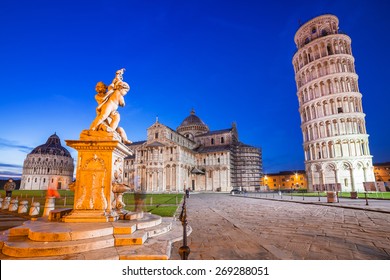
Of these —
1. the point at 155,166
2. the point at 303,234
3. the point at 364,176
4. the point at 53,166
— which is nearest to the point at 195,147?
the point at 155,166

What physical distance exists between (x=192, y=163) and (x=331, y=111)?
31.1 metres

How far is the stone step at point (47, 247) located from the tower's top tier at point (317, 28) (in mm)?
47612

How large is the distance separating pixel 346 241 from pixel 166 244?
3.55 metres

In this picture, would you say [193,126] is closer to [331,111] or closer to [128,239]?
[331,111]

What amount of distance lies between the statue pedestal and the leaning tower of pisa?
3438 centimetres

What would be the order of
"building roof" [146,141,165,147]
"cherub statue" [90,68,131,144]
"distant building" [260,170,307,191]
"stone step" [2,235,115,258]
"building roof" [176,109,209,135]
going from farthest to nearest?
"distant building" [260,170,307,191], "building roof" [176,109,209,135], "building roof" [146,141,165,147], "cherub statue" [90,68,131,144], "stone step" [2,235,115,258]

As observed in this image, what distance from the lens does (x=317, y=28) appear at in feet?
126

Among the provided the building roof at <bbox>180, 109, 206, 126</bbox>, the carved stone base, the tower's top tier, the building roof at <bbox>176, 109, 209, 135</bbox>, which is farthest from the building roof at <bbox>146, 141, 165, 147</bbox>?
the carved stone base

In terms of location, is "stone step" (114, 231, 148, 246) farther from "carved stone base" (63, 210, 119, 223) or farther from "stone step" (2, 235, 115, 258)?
"carved stone base" (63, 210, 119, 223)

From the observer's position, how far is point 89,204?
4.46 metres

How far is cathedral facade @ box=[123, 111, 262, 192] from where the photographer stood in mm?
46075

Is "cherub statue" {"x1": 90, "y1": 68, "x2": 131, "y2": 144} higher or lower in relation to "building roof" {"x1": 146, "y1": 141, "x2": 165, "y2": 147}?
lower

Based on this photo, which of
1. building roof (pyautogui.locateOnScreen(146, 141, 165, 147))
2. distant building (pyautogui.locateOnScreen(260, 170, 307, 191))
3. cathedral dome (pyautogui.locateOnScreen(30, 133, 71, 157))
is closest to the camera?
building roof (pyautogui.locateOnScreen(146, 141, 165, 147))
